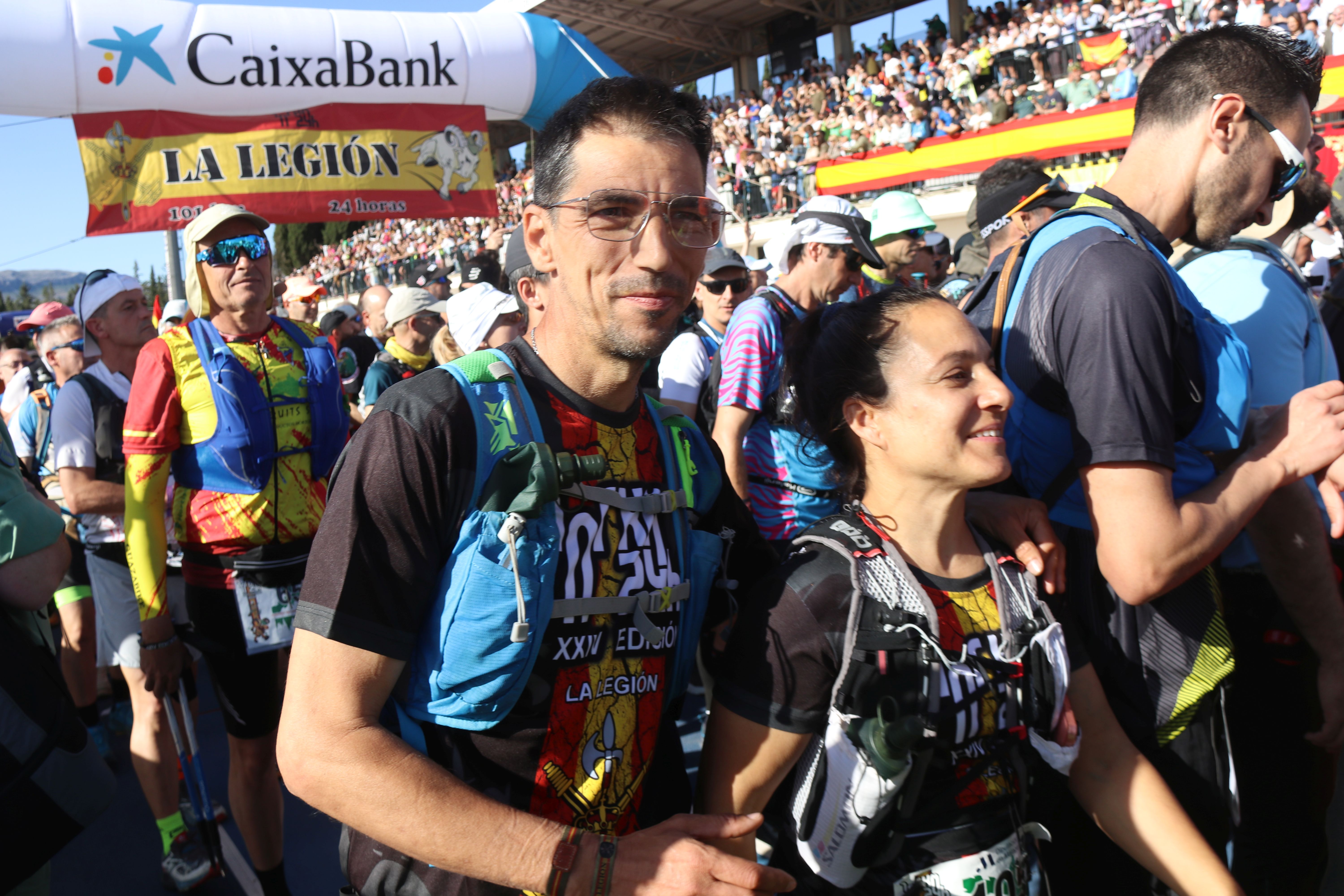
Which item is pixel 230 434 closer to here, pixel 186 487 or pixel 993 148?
pixel 186 487

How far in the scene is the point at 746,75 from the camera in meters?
27.2

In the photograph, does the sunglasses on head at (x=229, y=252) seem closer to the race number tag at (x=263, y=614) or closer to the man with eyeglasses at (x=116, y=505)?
the man with eyeglasses at (x=116, y=505)

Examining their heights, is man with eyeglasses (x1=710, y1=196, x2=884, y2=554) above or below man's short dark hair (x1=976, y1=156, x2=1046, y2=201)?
below

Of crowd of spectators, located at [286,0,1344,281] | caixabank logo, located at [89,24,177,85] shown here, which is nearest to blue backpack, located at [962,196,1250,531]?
caixabank logo, located at [89,24,177,85]

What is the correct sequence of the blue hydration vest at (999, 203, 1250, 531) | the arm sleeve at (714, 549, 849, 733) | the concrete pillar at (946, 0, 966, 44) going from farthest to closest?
the concrete pillar at (946, 0, 966, 44) < the blue hydration vest at (999, 203, 1250, 531) < the arm sleeve at (714, 549, 849, 733)

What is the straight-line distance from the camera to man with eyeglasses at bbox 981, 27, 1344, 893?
5.02ft

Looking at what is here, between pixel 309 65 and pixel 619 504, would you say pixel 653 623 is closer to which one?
pixel 619 504

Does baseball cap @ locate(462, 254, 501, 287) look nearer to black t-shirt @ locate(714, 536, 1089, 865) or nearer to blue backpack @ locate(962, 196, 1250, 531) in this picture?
blue backpack @ locate(962, 196, 1250, 531)

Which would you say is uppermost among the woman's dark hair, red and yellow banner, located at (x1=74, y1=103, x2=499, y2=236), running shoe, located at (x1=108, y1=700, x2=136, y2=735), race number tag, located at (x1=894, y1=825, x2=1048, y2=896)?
red and yellow banner, located at (x1=74, y1=103, x2=499, y2=236)

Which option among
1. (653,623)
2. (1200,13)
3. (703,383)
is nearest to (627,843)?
(653,623)

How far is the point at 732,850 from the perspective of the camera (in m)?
1.43

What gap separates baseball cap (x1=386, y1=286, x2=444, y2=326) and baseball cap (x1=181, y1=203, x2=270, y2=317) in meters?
2.52

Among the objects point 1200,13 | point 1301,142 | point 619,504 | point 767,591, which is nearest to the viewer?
point 619,504

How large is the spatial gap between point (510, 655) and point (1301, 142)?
75.7 inches
